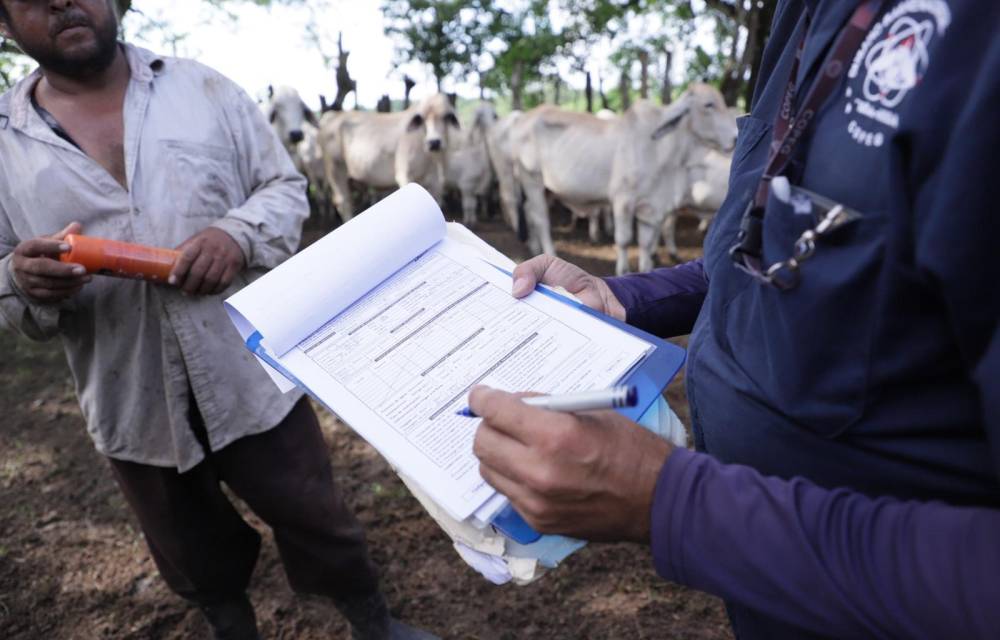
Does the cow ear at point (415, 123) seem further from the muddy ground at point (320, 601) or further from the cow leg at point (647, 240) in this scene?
the muddy ground at point (320, 601)

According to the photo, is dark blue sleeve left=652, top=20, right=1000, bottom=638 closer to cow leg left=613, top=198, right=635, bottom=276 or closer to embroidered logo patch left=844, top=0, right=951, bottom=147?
embroidered logo patch left=844, top=0, right=951, bottom=147

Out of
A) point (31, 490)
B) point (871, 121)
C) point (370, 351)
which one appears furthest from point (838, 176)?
point (31, 490)

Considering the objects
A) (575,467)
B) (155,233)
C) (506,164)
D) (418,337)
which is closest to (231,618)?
(155,233)

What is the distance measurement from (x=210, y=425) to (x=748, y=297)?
1.73 m

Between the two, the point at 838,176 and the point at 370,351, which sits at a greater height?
the point at 838,176

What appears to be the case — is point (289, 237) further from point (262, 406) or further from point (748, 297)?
point (748, 297)

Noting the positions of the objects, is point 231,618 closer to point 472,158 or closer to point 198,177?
point 198,177

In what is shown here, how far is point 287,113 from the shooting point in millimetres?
10484

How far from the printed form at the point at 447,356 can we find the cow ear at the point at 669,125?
6.25 m

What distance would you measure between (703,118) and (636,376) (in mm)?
6874

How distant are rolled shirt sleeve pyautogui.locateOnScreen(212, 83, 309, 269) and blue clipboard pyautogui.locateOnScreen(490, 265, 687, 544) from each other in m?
1.28

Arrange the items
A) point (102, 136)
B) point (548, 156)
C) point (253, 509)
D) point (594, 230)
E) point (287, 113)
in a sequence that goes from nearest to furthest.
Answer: point (102, 136) < point (253, 509) < point (548, 156) < point (594, 230) < point (287, 113)

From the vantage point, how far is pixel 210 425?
6.52 ft

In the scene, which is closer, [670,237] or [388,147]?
[670,237]
